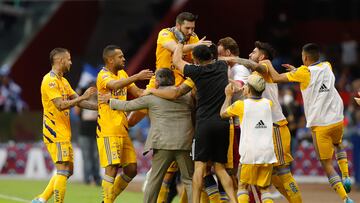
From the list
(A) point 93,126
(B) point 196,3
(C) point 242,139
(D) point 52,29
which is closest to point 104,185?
(C) point 242,139

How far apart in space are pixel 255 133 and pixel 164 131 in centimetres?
145

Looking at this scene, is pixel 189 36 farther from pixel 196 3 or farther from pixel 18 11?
pixel 18 11

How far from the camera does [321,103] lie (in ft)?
54.6

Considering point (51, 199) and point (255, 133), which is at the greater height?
point (255, 133)

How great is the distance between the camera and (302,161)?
93.0 feet

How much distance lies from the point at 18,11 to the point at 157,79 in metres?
23.2

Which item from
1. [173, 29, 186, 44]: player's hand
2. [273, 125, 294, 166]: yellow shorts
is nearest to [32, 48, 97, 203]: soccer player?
[173, 29, 186, 44]: player's hand

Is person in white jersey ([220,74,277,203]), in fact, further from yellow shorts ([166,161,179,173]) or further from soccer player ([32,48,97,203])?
soccer player ([32,48,97,203])

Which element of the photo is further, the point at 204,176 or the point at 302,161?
the point at 302,161

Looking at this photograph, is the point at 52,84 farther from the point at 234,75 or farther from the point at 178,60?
the point at 234,75

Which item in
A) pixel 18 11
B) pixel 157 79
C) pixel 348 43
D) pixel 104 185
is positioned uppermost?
pixel 18 11

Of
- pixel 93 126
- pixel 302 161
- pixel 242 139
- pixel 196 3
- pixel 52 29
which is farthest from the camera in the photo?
pixel 52 29

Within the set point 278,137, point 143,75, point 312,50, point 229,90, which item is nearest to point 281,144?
point 278,137

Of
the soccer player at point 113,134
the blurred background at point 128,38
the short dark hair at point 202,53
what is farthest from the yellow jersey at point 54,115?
the blurred background at point 128,38
